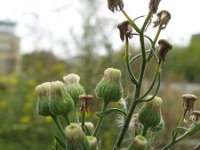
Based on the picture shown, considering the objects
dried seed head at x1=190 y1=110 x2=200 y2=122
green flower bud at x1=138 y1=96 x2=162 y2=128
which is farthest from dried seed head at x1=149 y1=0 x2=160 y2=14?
dried seed head at x1=190 y1=110 x2=200 y2=122

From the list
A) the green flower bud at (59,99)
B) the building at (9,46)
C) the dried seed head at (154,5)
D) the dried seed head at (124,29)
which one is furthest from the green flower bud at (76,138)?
the building at (9,46)

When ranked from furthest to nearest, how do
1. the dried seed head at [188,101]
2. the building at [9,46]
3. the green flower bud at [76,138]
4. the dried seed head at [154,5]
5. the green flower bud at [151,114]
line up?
the building at [9,46], the dried seed head at [188,101], the green flower bud at [151,114], the green flower bud at [76,138], the dried seed head at [154,5]

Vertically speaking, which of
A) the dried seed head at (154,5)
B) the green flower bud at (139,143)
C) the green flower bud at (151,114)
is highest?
the dried seed head at (154,5)

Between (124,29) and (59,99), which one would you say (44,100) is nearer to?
(59,99)

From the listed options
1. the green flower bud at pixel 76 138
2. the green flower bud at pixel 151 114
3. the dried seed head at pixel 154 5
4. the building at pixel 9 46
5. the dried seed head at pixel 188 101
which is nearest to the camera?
the dried seed head at pixel 154 5

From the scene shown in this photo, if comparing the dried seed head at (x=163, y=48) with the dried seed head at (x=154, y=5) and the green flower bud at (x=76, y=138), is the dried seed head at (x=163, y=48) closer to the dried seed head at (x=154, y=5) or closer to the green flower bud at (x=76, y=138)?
the dried seed head at (x=154, y=5)

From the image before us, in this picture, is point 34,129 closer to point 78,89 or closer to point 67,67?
point 67,67

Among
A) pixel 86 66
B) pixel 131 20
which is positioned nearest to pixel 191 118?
pixel 131 20
